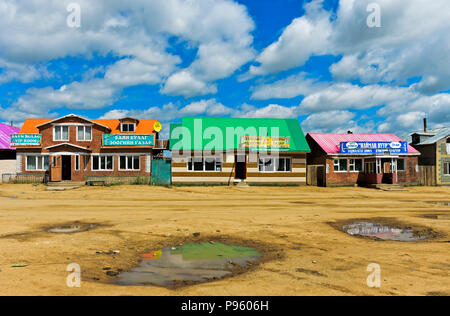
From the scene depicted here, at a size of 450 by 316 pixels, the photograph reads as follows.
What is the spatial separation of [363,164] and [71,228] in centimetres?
2998

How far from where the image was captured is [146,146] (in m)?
30.7

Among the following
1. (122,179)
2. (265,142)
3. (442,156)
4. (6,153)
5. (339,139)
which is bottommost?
(122,179)

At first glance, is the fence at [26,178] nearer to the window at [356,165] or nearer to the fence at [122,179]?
the fence at [122,179]

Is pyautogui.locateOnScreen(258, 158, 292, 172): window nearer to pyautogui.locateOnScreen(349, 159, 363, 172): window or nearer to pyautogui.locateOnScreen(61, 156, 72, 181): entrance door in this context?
pyautogui.locateOnScreen(349, 159, 363, 172): window

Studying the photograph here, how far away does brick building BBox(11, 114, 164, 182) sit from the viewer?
30.7m

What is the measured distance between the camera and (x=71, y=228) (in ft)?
35.0

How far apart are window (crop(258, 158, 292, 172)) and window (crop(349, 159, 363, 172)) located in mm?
6903

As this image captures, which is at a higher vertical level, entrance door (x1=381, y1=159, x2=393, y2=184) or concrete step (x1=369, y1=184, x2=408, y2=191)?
entrance door (x1=381, y1=159, x2=393, y2=184)

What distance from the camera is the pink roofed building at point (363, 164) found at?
31297mm

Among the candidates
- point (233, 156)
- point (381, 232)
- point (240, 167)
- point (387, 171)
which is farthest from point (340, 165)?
point (381, 232)


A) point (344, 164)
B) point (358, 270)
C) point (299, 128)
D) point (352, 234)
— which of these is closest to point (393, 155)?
point (344, 164)

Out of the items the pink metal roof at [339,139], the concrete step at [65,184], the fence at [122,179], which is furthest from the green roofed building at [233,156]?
the concrete step at [65,184]

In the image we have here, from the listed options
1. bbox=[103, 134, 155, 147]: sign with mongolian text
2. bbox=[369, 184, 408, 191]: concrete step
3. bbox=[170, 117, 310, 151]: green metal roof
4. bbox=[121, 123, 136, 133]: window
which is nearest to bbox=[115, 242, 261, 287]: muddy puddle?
bbox=[170, 117, 310, 151]: green metal roof

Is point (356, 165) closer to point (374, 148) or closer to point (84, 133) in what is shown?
point (374, 148)
